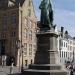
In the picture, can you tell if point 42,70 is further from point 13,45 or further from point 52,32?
point 13,45

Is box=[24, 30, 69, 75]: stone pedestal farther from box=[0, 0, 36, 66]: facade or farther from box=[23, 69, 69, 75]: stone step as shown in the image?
box=[0, 0, 36, 66]: facade

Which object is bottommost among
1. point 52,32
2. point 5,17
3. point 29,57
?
point 29,57

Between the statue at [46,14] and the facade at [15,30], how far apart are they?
39.0 m

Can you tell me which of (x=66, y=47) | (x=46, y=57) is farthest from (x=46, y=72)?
(x=66, y=47)

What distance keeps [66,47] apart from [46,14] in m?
71.1

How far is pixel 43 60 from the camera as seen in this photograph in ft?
58.9

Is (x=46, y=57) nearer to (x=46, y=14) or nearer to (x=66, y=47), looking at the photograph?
(x=46, y=14)

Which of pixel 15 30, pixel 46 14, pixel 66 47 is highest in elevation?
pixel 15 30

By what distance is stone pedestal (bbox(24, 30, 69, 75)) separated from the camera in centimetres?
1719

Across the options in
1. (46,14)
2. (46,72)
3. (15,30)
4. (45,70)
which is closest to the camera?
(46,72)

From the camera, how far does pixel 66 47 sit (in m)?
89.3

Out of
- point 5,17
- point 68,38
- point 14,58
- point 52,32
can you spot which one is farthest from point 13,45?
point 52,32

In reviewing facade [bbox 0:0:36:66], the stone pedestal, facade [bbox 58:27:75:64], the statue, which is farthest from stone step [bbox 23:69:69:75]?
facade [bbox 58:27:75:64]

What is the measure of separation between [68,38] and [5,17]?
34606mm
